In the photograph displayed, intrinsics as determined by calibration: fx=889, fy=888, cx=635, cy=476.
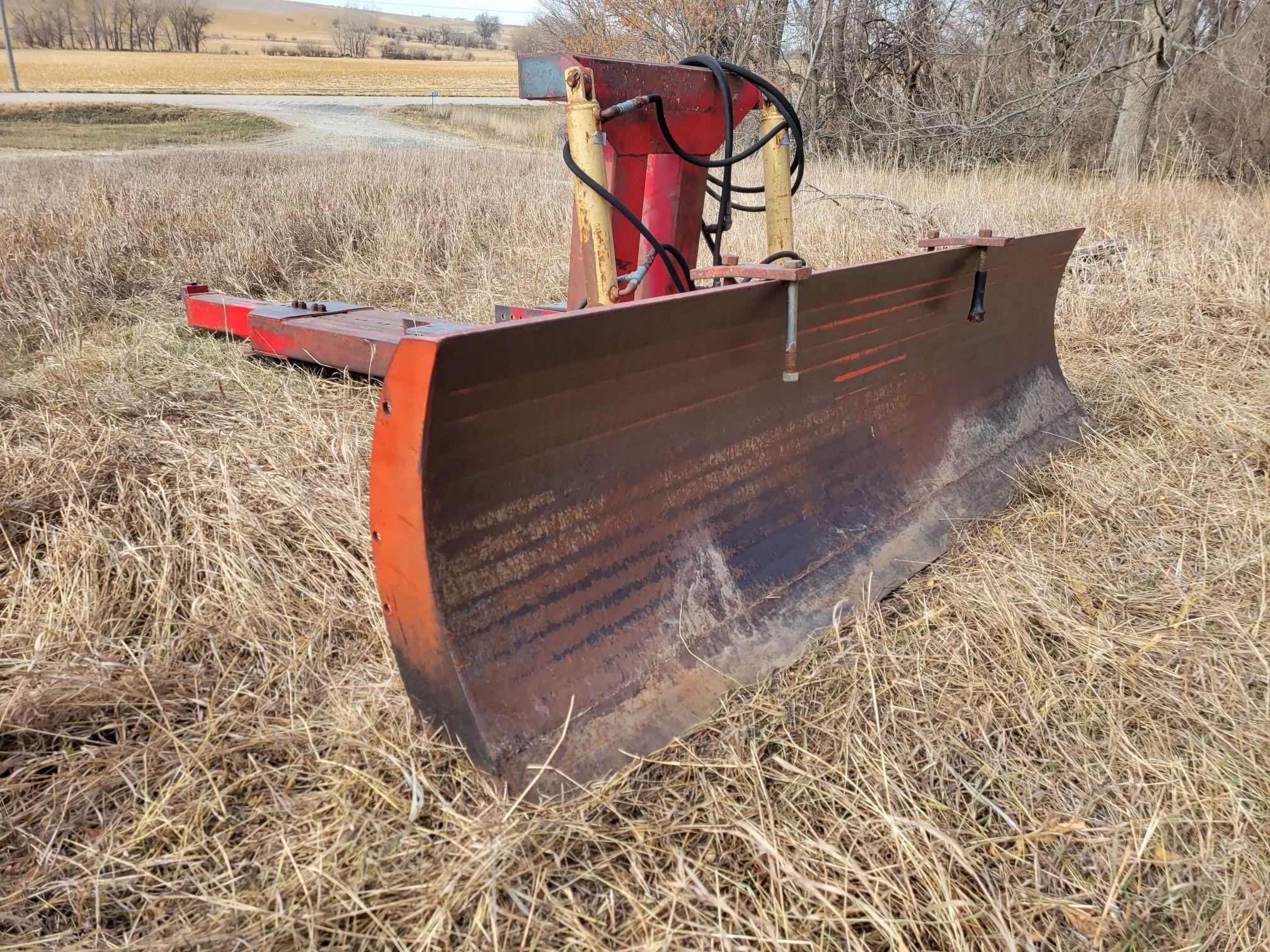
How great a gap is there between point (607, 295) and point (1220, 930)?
1.70 meters

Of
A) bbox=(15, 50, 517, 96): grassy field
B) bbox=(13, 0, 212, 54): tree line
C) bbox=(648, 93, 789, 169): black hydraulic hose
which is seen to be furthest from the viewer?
bbox=(13, 0, 212, 54): tree line

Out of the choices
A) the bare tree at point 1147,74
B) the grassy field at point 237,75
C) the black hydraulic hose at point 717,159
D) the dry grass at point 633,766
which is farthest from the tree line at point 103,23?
the black hydraulic hose at point 717,159

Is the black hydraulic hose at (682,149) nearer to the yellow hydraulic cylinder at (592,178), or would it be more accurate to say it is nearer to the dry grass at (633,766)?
the yellow hydraulic cylinder at (592,178)

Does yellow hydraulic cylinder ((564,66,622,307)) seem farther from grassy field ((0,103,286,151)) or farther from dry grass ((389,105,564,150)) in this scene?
grassy field ((0,103,286,151))

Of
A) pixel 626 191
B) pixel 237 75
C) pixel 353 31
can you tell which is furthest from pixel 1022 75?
pixel 353 31

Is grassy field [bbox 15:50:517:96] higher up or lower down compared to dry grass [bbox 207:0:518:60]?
lower down

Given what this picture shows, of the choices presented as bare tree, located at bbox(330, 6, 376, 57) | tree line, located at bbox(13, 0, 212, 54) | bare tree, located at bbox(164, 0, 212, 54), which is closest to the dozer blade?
bare tree, located at bbox(164, 0, 212, 54)

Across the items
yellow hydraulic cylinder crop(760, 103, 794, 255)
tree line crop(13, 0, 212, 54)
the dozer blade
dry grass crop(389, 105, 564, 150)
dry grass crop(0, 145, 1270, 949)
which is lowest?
dry grass crop(0, 145, 1270, 949)

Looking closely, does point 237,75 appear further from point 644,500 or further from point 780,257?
point 644,500

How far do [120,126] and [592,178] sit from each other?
1091 inches

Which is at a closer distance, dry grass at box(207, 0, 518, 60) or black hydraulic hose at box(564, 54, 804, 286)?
black hydraulic hose at box(564, 54, 804, 286)

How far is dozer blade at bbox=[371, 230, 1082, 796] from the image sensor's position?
1585 mm

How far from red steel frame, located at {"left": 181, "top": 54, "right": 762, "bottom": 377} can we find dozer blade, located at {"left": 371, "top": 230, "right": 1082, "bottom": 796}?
0.26 metres

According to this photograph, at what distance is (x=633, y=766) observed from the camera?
1715 millimetres
